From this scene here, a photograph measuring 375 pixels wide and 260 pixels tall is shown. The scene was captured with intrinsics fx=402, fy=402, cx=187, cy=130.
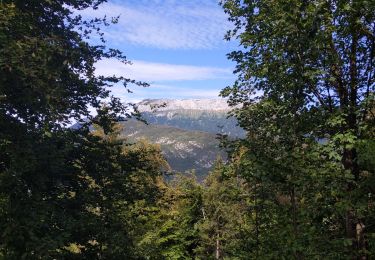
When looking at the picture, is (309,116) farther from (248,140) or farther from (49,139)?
(49,139)

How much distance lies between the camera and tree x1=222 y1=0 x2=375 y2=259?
896 centimetres

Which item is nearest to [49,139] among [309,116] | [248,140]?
[248,140]

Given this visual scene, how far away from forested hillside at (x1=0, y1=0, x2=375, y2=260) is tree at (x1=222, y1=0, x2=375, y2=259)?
0.04 m

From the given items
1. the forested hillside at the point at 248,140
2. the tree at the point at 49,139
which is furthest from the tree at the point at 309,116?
the tree at the point at 49,139

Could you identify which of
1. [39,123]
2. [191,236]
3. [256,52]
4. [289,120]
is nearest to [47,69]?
[39,123]

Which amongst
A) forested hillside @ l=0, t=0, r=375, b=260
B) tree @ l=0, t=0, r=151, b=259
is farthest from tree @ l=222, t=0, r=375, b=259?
tree @ l=0, t=0, r=151, b=259

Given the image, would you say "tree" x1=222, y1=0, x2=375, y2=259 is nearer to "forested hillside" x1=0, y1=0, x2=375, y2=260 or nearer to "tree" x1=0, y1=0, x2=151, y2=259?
"forested hillside" x1=0, y1=0, x2=375, y2=260

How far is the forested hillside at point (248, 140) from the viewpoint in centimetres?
927

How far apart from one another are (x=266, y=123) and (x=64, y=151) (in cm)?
556

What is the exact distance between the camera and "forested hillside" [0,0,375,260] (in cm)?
927

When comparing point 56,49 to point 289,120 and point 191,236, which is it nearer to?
point 289,120

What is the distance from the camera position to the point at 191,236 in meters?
30.5

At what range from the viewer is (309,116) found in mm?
10961

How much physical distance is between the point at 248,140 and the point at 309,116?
7.07ft
